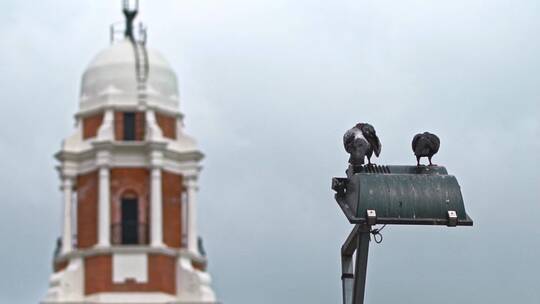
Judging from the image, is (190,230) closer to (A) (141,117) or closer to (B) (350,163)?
(A) (141,117)

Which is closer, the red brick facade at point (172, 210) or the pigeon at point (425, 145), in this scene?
the red brick facade at point (172, 210)

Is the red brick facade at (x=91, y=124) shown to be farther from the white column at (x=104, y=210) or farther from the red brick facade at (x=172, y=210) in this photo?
the red brick facade at (x=172, y=210)

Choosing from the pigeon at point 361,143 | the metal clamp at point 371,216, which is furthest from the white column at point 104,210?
the pigeon at point 361,143

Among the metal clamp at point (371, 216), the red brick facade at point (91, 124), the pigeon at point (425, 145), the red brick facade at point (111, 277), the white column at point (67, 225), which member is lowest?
the red brick facade at point (111, 277)

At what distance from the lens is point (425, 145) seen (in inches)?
4373

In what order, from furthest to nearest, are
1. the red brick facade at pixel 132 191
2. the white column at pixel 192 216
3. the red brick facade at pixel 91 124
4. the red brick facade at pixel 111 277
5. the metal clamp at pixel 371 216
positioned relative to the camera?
1. the metal clamp at pixel 371 216
2. the red brick facade at pixel 91 124
3. the red brick facade at pixel 132 191
4. the white column at pixel 192 216
5. the red brick facade at pixel 111 277

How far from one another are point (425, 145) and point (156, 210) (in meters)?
34.6

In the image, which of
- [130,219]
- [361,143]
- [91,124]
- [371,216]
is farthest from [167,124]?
[361,143]

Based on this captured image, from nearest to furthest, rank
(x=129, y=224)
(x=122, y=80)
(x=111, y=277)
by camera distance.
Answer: (x=111, y=277)
(x=129, y=224)
(x=122, y=80)

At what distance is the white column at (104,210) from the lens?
79125mm

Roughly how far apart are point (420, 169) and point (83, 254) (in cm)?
3586

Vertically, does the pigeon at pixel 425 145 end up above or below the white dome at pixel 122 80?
above

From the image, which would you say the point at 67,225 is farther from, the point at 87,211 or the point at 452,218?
the point at 452,218

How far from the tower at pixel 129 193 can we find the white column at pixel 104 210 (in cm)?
4
